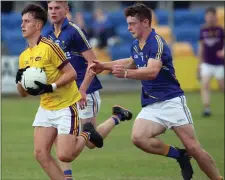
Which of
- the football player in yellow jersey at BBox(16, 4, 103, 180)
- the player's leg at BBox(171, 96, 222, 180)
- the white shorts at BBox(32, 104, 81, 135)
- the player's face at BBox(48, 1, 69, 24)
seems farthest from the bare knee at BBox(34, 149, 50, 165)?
the player's face at BBox(48, 1, 69, 24)

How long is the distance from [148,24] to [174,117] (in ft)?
4.14

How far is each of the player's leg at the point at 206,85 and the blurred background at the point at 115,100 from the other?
261 millimetres

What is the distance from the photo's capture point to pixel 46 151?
9.72 meters

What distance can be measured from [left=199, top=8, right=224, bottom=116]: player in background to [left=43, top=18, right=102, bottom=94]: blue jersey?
26.9 ft

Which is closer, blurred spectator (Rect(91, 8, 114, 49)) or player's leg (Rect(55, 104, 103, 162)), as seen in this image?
player's leg (Rect(55, 104, 103, 162))

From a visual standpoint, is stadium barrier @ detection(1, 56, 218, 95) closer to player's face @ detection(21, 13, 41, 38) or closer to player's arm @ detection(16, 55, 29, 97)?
player's arm @ detection(16, 55, 29, 97)

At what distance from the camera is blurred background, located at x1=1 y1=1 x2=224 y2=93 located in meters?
25.7

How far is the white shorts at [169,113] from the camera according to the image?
10.4 meters

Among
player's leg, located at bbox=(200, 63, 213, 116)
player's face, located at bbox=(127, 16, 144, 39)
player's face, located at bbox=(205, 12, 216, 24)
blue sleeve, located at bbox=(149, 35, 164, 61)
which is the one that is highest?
player's face, located at bbox=(127, 16, 144, 39)

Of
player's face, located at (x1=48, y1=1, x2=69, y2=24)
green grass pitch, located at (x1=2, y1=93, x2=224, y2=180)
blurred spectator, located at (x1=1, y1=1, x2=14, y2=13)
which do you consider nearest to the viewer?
player's face, located at (x1=48, y1=1, x2=69, y2=24)

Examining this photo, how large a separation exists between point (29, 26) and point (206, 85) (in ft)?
33.7

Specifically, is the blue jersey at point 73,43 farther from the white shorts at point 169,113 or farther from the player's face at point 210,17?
the player's face at point 210,17

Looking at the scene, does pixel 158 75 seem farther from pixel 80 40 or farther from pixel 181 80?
pixel 181 80

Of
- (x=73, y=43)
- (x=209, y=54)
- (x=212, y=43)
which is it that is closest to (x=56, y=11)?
(x=73, y=43)
